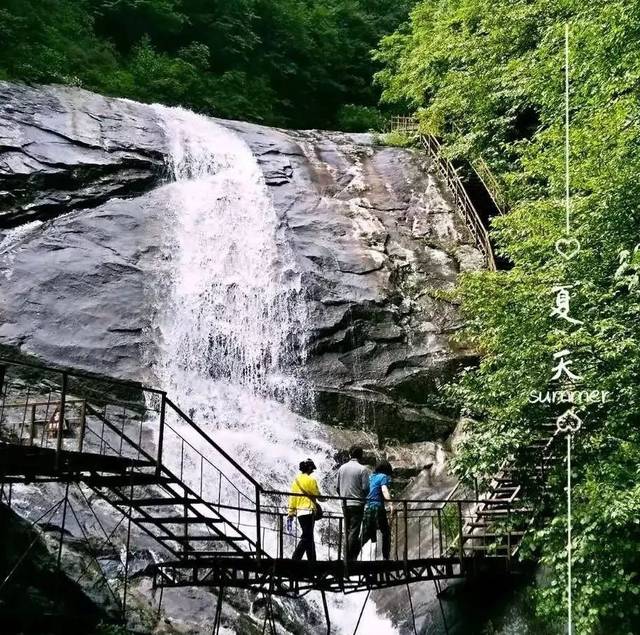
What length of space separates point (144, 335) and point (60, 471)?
769 centimetres

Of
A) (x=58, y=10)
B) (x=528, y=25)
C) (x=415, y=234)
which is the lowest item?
(x=415, y=234)

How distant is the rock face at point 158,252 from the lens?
15031 millimetres

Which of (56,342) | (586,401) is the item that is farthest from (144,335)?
(586,401)

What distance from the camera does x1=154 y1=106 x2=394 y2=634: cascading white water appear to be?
46.3ft

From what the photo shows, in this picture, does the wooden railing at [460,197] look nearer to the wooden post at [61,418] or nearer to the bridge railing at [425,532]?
the bridge railing at [425,532]

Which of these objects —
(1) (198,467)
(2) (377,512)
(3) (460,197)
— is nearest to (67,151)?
(1) (198,467)

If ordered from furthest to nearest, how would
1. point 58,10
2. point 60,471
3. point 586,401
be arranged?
point 58,10 → point 586,401 → point 60,471

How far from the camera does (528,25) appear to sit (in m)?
19.5

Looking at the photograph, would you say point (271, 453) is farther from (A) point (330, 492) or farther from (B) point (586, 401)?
(B) point (586, 401)

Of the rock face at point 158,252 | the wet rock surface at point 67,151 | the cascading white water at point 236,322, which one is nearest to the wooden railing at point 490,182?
the rock face at point 158,252
